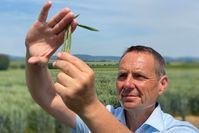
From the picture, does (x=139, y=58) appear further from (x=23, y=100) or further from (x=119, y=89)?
(x=23, y=100)

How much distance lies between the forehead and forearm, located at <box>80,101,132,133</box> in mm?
716

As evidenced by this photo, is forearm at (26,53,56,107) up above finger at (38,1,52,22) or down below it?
below

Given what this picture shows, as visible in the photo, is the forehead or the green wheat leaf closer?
the green wheat leaf

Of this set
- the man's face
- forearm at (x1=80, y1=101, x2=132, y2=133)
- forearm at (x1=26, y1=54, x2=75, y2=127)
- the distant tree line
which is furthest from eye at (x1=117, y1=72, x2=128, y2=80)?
the distant tree line

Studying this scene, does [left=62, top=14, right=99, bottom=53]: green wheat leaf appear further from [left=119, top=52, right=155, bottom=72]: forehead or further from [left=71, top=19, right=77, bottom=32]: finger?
[left=119, top=52, right=155, bottom=72]: forehead

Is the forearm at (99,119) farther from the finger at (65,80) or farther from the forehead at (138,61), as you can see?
the forehead at (138,61)

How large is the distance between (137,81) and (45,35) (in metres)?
0.41

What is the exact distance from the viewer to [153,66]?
2158 mm

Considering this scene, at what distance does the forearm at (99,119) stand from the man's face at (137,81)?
593 mm

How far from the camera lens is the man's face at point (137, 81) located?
2006mm

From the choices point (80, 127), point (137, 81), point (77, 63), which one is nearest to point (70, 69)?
point (77, 63)

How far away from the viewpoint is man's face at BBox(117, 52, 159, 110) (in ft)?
6.58

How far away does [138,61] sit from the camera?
6.99 feet

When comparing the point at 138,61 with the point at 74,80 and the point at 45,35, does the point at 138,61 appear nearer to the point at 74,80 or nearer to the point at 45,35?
the point at 45,35
